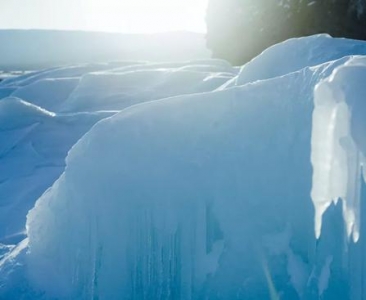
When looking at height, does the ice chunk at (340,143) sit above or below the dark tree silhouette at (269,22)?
above

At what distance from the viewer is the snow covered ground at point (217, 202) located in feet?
7.11

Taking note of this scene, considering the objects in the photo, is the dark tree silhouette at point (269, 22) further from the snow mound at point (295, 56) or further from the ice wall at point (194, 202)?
the ice wall at point (194, 202)

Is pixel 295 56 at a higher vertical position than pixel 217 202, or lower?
higher

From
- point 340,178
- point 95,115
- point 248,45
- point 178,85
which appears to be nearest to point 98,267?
point 340,178

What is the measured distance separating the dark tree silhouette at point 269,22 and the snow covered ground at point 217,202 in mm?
11936

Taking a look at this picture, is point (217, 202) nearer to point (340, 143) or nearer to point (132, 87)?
point (340, 143)

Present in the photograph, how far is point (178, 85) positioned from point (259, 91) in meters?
4.65

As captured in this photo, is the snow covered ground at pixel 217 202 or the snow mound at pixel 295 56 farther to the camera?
the snow mound at pixel 295 56

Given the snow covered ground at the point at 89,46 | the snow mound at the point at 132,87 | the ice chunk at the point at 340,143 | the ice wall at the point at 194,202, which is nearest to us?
the ice chunk at the point at 340,143

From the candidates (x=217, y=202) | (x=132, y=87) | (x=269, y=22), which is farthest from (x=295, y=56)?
(x=269, y=22)

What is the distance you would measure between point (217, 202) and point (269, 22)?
14653 millimetres

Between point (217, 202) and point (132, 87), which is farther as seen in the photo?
point (132, 87)

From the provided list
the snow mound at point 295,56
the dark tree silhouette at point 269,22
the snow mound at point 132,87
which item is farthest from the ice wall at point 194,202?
the dark tree silhouette at point 269,22

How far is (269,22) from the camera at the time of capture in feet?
53.1
